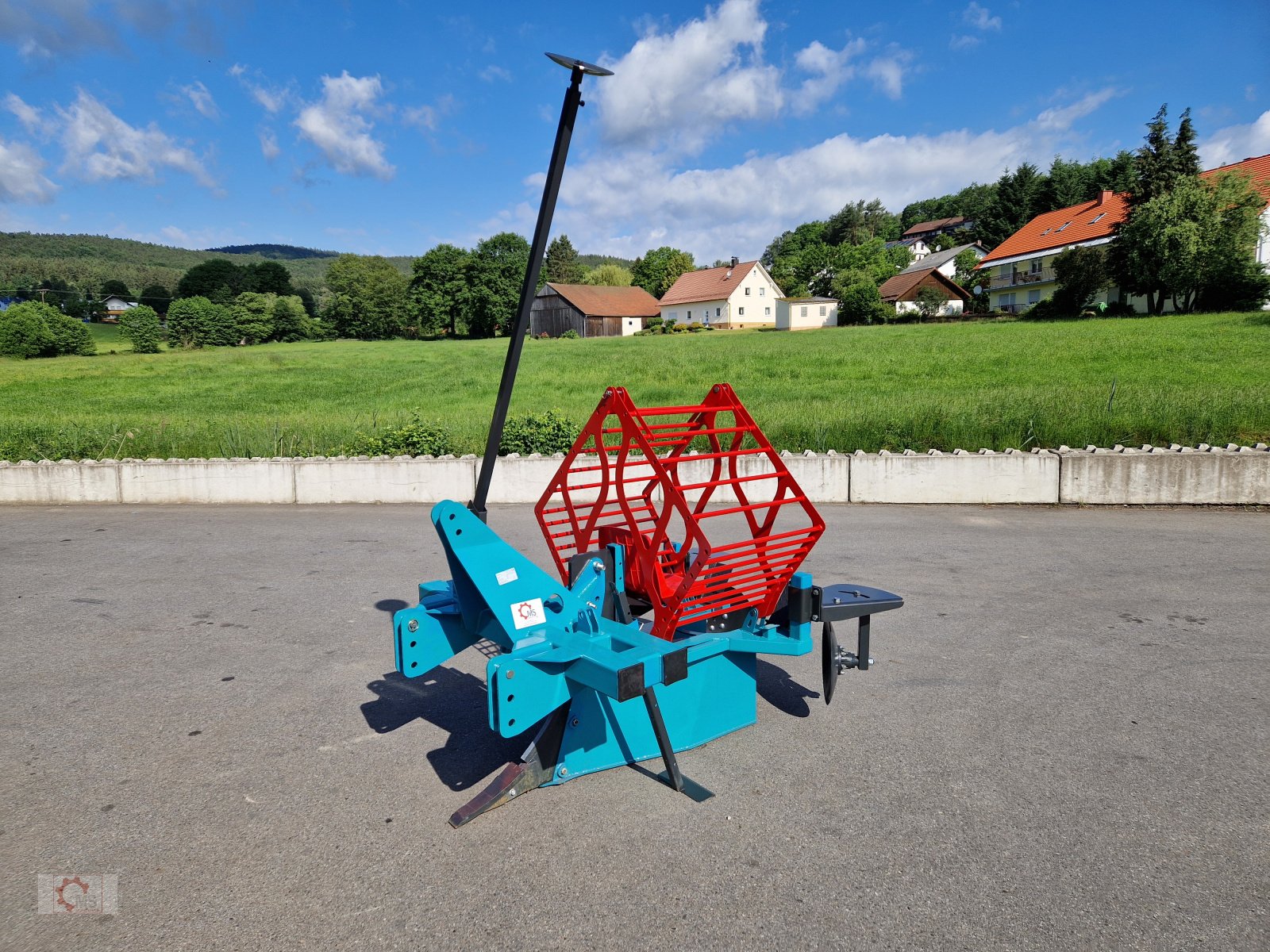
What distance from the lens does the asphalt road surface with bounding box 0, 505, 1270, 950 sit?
280 centimetres

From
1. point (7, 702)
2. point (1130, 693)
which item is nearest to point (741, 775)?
point (1130, 693)

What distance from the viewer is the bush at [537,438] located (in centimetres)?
1135

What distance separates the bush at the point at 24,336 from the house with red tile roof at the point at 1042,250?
61.3 meters

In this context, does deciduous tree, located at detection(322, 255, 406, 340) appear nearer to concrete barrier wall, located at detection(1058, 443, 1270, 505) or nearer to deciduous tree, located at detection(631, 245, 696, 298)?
deciduous tree, located at detection(631, 245, 696, 298)

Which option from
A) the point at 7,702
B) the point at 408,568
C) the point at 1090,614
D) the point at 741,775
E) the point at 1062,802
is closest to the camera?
the point at 1062,802

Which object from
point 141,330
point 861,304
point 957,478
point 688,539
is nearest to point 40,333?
point 141,330

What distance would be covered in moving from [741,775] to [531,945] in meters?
1.46

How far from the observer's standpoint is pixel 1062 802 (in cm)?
356

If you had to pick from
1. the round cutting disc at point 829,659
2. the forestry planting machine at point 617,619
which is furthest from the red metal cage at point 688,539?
the round cutting disc at point 829,659

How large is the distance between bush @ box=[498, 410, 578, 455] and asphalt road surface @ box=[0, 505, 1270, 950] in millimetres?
4865

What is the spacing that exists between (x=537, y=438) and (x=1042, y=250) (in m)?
59.2

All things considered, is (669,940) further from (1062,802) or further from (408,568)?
(408,568)

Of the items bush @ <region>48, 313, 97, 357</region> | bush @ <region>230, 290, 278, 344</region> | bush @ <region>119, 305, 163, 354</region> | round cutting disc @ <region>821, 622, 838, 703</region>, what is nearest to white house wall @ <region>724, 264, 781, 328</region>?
bush @ <region>230, 290, 278, 344</region>

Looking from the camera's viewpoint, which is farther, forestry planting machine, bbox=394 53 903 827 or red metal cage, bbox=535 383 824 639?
red metal cage, bbox=535 383 824 639
